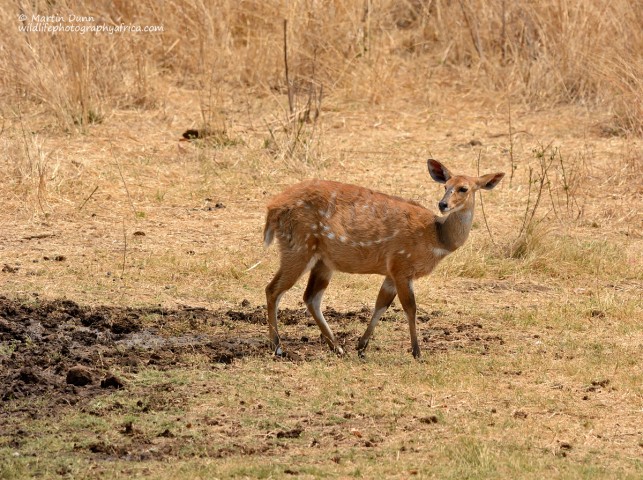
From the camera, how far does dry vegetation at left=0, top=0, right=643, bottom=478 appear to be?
651 cm

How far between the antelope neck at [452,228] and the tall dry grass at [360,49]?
264 inches

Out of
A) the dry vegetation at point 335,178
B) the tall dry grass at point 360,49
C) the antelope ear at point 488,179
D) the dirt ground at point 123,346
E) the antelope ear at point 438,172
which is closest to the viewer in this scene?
the dry vegetation at point 335,178

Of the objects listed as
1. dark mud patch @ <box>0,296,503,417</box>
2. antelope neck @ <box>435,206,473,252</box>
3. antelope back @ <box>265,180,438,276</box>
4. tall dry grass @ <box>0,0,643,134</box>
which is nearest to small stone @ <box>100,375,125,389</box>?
dark mud patch @ <box>0,296,503,417</box>

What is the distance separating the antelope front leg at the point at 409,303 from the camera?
26.0 ft

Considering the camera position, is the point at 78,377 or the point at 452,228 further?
the point at 452,228

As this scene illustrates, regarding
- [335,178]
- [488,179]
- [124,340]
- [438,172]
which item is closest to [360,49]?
[335,178]

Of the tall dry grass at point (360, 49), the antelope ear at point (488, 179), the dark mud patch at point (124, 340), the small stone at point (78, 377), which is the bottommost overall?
the dark mud patch at point (124, 340)

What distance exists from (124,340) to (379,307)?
67.8 inches

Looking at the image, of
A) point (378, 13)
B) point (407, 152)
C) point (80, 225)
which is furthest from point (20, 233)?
point (378, 13)

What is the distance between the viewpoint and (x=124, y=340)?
8117 millimetres

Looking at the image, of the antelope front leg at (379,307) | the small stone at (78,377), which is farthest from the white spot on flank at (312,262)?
the small stone at (78,377)

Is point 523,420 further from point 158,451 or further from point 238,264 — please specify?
point 238,264

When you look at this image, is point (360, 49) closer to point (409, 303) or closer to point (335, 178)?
point (335, 178)

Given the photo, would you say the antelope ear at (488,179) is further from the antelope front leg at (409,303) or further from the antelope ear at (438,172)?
the antelope front leg at (409,303)
